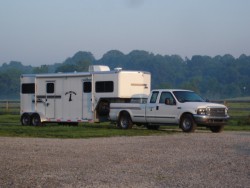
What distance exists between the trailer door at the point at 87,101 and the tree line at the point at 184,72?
78.1m

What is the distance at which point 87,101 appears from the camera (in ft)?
86.9

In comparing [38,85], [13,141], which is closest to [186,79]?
[38,85]

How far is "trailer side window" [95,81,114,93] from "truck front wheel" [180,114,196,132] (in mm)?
4161

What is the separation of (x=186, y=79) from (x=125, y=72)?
412 feet

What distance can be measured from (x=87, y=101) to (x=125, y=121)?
242 cm

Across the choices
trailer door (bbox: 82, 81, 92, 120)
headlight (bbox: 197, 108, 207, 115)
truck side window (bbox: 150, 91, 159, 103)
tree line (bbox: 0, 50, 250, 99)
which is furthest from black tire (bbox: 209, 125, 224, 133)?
tree line (bbox: 0, 50, 250, 99)

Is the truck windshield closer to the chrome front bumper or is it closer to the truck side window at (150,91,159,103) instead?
the truck side window at (150,91,159,103)

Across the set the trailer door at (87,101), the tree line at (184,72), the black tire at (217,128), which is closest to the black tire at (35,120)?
the trailer door at (87,101)

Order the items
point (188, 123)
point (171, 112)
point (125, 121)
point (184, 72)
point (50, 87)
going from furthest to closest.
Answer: point (184, 72) → point (50, 87) → point (125, 121) → point (171, 112) → point (188, 123)

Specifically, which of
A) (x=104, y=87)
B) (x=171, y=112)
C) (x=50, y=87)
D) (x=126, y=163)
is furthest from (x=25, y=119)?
(x=126, y=163)

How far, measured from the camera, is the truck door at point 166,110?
23.1m

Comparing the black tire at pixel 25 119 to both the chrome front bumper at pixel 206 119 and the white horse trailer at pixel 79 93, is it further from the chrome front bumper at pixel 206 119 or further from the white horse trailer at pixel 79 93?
the chrome front bumper at pixel 206 119

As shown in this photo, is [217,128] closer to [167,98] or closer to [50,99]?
[167,98]

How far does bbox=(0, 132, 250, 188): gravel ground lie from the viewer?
10.2 metres
